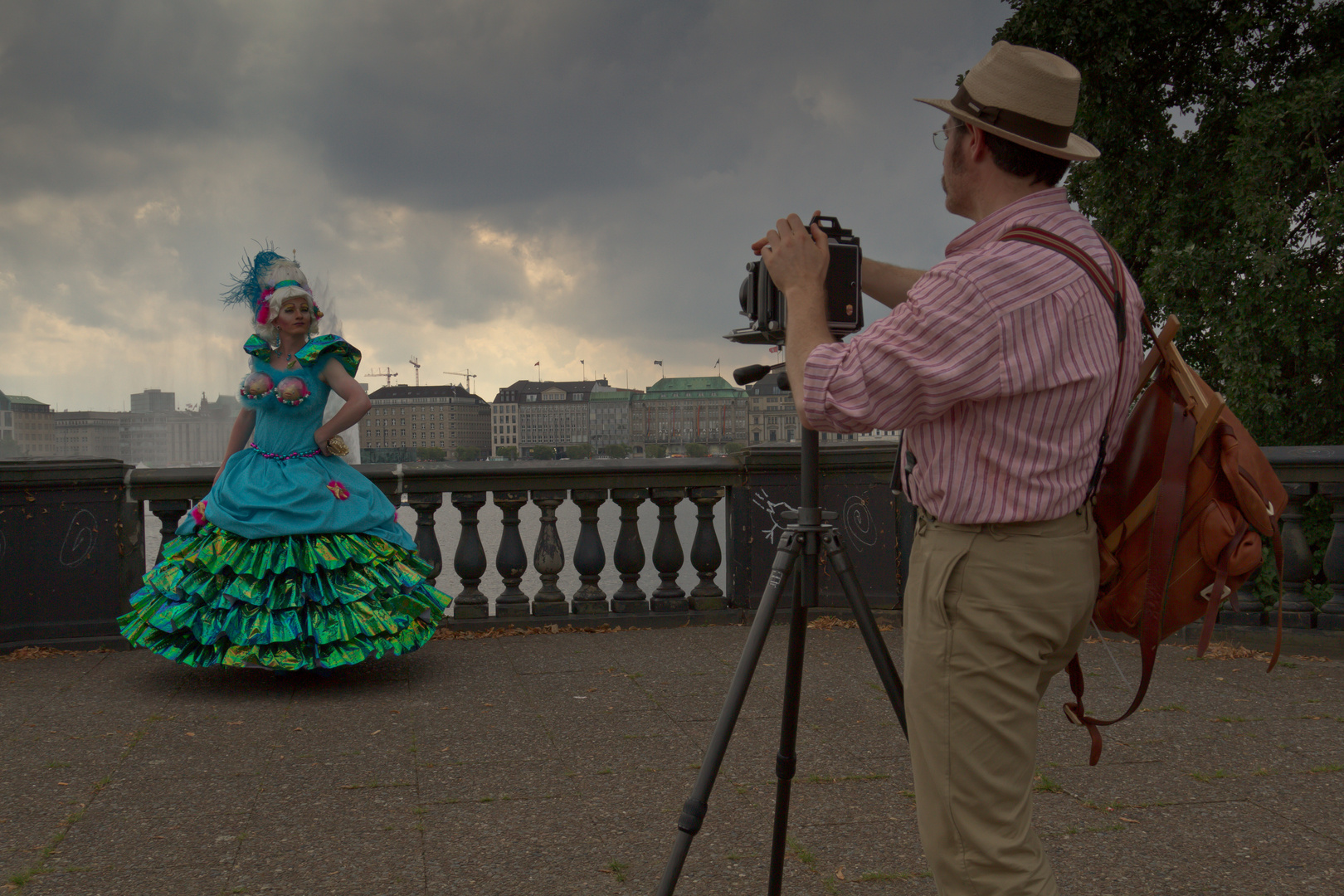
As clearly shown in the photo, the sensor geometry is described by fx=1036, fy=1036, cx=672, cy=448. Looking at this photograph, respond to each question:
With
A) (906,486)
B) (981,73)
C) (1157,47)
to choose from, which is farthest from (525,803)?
(1157,47)

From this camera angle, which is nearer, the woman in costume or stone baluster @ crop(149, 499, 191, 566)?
the woman in costume

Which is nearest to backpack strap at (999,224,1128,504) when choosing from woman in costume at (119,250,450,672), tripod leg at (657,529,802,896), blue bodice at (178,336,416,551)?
tripod leg at (657,529,802,896)

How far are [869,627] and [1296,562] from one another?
4.93 meters

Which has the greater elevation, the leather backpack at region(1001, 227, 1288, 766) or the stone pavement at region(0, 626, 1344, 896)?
the leather backpack at region(1001, 227, 1288, 766)

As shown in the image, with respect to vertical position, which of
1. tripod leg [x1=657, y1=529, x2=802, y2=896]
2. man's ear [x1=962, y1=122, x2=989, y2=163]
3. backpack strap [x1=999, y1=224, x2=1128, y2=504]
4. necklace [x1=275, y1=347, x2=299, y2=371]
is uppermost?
necklace [x1=275, y1=347, x2=299, y2=371]

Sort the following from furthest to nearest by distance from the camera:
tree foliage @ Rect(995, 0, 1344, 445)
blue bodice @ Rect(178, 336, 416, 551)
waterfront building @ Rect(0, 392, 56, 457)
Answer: tree foliage @ Rect(995, 0, 1344, 445) < waterfront building @ Rect(0, 392, 56, 457) < blue bodice @ Rect(178, 336, 416, 551)

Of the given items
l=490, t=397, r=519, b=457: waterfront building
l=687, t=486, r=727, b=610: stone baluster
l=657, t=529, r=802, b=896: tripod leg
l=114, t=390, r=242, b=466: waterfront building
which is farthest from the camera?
l=490, t=397, r=519, b=457: waterfront building

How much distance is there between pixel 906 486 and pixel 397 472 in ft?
16.6

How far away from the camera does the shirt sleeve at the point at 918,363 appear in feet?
5.58

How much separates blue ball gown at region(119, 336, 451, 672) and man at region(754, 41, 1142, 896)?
12.0 ft

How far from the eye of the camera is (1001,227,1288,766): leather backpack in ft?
5.94

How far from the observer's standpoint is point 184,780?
12.1 ft

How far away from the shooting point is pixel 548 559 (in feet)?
22.0

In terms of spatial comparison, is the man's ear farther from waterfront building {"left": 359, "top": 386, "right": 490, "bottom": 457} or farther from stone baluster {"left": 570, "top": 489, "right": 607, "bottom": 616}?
waterfront building {"left": 359, "top": 386, "right": 490, "bottom": 457}
